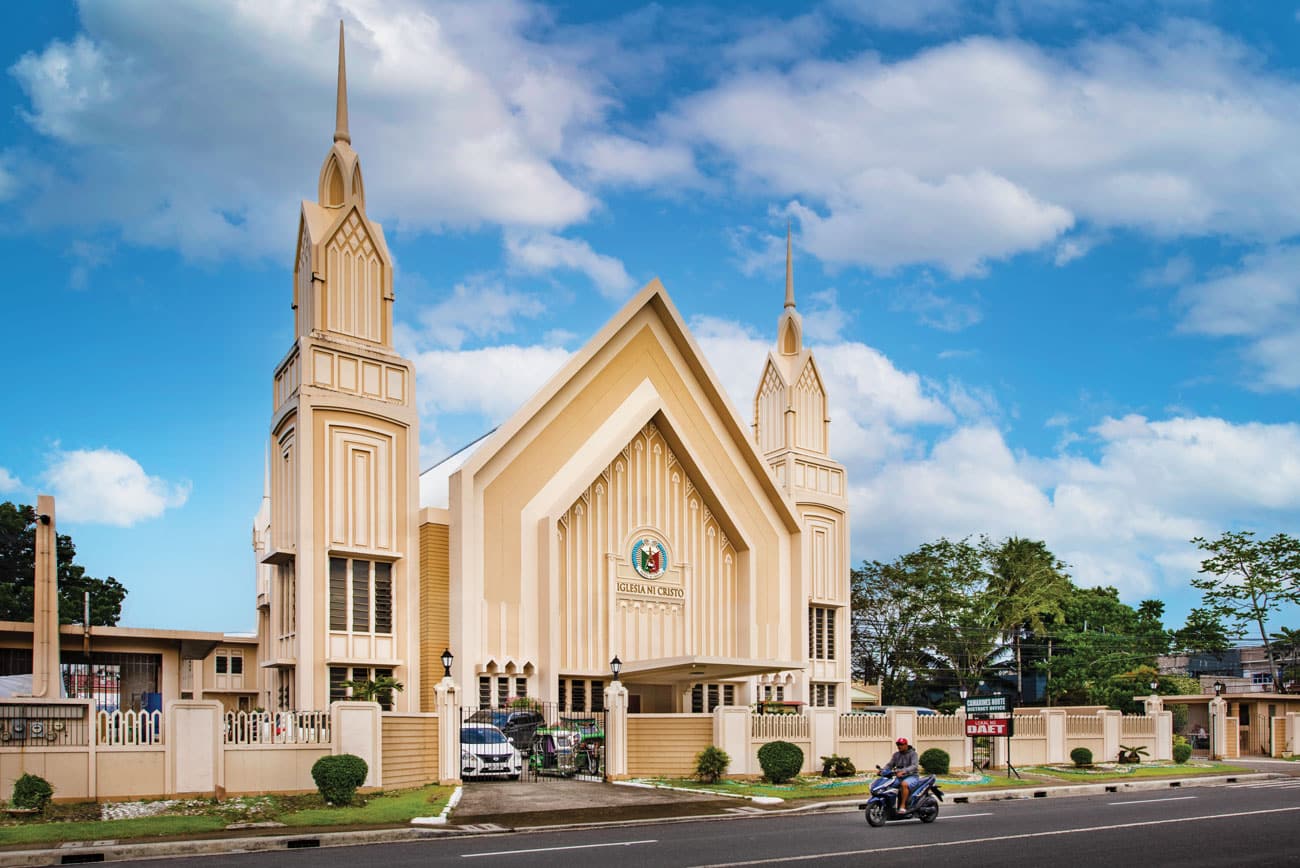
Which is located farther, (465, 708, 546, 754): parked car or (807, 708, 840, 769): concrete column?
(465, 708, 546, 754): parked car

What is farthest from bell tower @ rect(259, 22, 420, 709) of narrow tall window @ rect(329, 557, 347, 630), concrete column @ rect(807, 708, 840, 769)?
concrete column @ rect(807, 708, 840, 769)

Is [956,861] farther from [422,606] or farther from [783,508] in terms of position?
[783,508]

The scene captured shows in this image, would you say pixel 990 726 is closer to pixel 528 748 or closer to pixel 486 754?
pixel 528 748

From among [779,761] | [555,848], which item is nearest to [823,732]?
[779,761]

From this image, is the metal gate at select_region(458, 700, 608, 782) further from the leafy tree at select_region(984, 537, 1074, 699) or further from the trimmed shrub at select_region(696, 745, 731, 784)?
the leafy tree at select_region(984, 537, 1074, 699)

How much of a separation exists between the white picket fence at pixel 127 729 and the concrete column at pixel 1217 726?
40563 mm

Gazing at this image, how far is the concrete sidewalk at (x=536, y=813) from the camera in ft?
61.0

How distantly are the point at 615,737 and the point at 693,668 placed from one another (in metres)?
6.44

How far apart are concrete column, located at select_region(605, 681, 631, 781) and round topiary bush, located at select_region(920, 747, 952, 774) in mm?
8495

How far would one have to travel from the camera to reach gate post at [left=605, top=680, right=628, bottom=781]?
31.5 meters

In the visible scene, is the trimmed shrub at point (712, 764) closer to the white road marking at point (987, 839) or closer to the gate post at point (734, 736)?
the gate post at point (734, 736)

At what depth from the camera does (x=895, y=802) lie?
869 inches

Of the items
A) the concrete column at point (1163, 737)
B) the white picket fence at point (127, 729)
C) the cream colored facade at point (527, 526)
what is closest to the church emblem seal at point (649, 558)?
the cream colored facade at point (527, 526)

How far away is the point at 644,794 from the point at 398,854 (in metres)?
11.1
